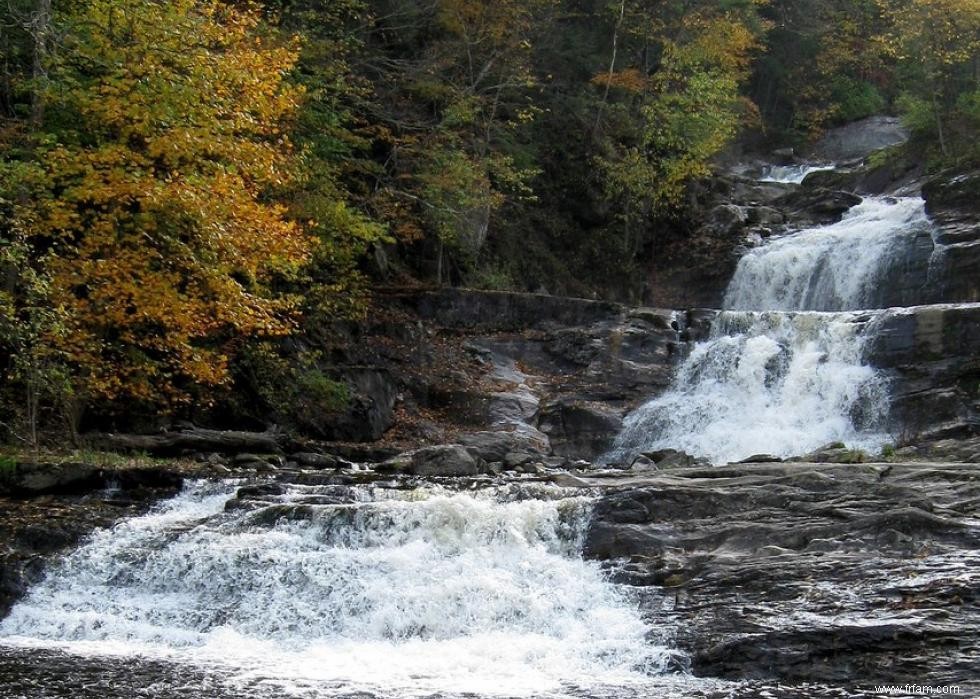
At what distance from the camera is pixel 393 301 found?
76.7 ft

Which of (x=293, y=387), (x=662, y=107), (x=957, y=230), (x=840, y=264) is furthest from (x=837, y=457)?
(x=662, y=107)

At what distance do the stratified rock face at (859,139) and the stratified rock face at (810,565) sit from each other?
1137 inches

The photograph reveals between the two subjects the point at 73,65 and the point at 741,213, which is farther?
the point at 741,213

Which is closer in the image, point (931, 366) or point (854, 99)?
point (931, 366)

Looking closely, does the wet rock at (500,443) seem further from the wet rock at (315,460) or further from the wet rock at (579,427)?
the wet rock at (315,460)

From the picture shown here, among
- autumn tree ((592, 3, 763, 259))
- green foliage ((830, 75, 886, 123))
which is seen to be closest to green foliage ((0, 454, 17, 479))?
autumn tree ((592, 3, 763, 259))

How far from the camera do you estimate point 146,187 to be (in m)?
12.5

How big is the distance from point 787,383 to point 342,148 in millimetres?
10431

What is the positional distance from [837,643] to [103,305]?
10058mm

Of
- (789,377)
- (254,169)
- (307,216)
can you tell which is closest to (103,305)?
(254,169)

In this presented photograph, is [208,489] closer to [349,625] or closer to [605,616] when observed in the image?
[349,625]

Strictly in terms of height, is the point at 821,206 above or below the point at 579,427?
above

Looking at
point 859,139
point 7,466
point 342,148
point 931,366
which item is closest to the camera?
point 7,466

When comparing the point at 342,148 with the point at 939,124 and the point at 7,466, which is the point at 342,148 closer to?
the point at 7,466
